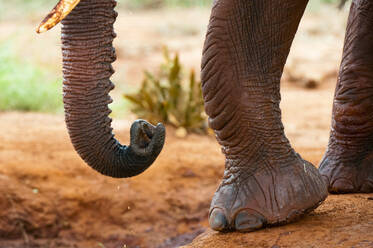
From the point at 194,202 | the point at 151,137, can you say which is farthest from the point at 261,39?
the point at 194,202

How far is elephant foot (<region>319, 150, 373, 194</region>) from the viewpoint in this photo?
3.11 meters

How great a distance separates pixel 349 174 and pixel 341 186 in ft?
0.22

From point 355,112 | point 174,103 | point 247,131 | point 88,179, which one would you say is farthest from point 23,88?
point 247,131

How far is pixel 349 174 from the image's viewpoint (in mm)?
3148

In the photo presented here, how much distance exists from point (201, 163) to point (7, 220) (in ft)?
4.51

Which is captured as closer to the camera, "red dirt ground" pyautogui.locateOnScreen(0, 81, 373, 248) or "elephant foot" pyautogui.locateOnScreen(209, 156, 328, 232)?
Result: "elephant foot" pyautogui.locateOnScreen(209, 156, 328, 232)

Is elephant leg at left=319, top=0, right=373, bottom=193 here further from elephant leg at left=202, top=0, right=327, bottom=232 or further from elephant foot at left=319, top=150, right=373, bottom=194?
elephant leg at left=202, top=0, right=327, bottom=232

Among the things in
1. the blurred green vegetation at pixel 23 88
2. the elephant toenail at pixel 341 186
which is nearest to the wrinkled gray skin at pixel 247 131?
the elephant toenail at pixel 341 186

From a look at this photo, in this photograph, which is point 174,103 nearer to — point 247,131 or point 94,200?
point 94,200

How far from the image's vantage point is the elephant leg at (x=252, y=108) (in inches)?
99.2

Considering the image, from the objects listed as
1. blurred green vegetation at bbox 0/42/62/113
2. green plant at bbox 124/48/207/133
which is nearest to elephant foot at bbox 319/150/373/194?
green plant at bbox 124/48/207/133

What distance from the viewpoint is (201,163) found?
188 inches

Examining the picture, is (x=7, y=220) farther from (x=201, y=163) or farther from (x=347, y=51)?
(x=347, y=51)

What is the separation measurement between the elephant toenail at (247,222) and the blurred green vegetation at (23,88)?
13.4ft
